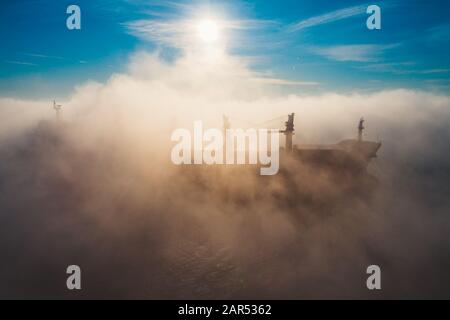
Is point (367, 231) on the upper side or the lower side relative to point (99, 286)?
upper

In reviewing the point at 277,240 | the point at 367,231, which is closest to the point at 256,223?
the point at 277,240

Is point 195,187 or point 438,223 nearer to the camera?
point 195,187

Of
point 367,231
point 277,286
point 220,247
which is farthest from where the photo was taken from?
point 367,231

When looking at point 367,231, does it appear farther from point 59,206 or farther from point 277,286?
point 59,206

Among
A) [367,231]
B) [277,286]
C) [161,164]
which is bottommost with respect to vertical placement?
[277,286]

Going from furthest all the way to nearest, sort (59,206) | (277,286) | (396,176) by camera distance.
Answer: (396,176), (59,206), (277,286)

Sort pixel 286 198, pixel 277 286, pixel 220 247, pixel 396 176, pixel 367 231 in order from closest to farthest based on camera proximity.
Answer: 1. pixel 277 286
2. pixel 220 247
3. pixel 367 231
4. pixel 286 198
5. pixel 396 176
